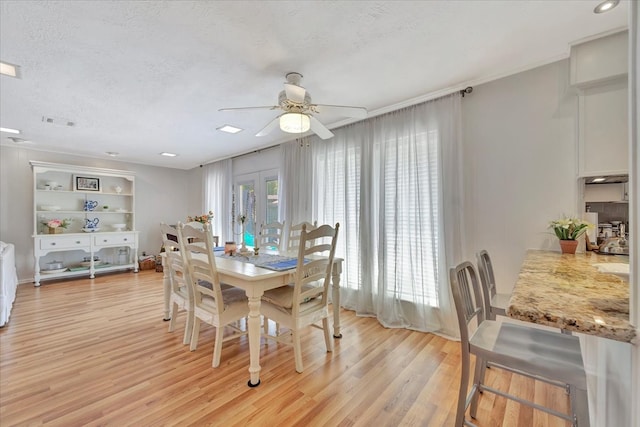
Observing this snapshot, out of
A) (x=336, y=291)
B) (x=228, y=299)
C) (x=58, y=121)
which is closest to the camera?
(x=228, y=299)

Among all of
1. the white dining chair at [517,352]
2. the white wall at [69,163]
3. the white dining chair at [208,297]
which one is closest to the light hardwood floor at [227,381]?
the white dining chair at [208,297]

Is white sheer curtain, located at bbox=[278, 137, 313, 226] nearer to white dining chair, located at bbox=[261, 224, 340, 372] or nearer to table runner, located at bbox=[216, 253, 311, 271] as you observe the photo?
table runner, located at bbox=[216, 253, 311, 271]

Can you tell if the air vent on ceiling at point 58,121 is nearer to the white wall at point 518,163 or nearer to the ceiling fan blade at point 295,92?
the ceiling fan blade at point 295,92

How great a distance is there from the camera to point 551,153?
222 centimetres

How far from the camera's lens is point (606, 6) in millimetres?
1622

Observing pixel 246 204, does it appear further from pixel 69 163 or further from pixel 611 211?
pixel 611 211

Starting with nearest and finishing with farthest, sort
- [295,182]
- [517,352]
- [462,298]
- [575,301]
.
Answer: [575,301]
[517,352]
[462,298]
[295,182]

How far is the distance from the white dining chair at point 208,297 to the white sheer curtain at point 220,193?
10.8ft

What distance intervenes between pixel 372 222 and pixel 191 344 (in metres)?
2.27

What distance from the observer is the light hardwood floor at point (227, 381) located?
1.65 metres

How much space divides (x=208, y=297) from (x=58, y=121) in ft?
10.4

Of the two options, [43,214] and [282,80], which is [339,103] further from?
[43,214]

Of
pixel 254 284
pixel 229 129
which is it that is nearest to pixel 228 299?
pixel 254 284

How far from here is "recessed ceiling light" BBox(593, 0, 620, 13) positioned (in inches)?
62.5
